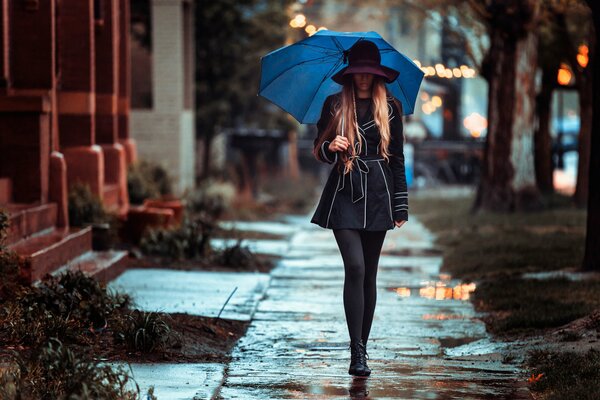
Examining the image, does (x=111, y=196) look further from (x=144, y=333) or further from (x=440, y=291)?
(x=144, y=333)

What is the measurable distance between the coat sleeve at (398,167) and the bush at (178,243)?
257 inches

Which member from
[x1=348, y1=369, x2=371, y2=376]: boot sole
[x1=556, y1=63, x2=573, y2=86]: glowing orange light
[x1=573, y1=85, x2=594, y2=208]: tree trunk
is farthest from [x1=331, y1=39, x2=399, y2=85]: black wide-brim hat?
[x1=556, y1=63, x2=573, y2=86]: glowing orange light

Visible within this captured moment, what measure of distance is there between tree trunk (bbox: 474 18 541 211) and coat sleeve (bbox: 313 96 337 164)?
1374 centimetres

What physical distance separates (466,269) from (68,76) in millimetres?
5551

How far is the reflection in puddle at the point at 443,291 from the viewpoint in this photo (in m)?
12.1

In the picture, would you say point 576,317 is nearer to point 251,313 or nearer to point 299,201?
point 251,313

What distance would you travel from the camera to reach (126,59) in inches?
779

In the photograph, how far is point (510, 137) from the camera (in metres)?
21.7

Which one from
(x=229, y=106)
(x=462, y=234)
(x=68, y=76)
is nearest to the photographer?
(x=68, y=76)

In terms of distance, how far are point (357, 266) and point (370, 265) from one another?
247mm

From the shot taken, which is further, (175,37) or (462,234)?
(175,37)

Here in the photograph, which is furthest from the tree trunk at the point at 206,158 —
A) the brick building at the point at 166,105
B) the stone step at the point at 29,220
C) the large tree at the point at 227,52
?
the stone step at the point at 29,220

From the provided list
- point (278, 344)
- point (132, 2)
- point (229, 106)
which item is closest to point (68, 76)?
point (278, 344)

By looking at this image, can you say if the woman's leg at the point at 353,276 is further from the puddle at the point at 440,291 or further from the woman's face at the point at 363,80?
the puddle at the point at 440,291
